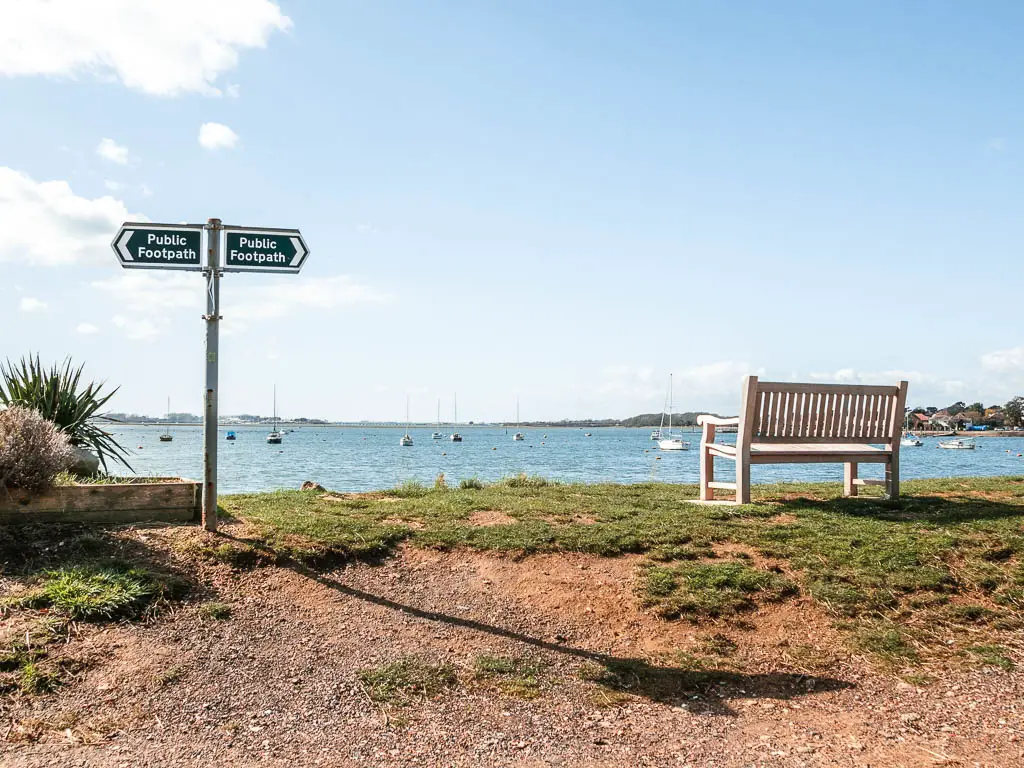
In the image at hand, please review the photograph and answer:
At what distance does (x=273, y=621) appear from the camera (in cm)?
530

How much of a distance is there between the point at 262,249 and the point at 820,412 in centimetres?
647

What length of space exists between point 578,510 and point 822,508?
2.87m

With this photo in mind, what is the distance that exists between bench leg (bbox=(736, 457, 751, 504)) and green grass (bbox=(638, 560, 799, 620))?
8.06ft

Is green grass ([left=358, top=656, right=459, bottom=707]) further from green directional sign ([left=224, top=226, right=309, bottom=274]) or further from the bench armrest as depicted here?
the bench armrest

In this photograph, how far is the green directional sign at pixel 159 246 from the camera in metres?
6.47

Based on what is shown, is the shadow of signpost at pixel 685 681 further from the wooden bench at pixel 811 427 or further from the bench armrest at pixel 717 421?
the bench armrest at pixel 717 421

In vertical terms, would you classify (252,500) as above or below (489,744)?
above

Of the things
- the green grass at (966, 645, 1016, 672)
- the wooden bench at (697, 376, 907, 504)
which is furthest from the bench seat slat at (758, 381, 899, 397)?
the green grass at (966, 645, 1016, 672)

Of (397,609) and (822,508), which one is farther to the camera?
(822,508)

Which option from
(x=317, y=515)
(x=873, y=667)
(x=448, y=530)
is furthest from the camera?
(x=317, y=515)

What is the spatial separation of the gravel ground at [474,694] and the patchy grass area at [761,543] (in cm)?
31

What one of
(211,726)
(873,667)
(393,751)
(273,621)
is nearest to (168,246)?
(273,621)

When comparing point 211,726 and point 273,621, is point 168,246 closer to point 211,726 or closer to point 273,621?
point 273,621

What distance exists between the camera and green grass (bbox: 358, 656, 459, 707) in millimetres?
4402
